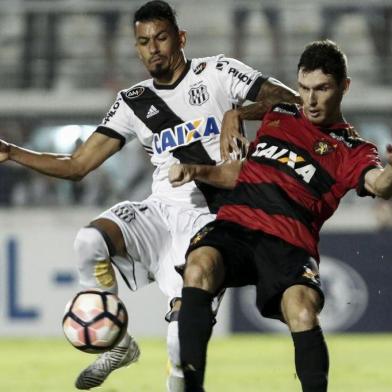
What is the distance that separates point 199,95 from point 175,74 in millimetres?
202

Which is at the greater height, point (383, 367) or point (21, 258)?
point (21, 258)

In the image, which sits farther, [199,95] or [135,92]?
[135,92]

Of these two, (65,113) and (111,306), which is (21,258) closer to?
(65,113)

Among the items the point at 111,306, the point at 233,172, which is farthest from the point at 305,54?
the point at 111,306

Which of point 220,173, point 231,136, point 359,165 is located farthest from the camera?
point 231,136

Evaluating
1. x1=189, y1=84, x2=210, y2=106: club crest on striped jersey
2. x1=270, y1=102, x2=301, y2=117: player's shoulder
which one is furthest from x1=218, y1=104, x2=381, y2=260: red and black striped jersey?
x1=189, y1=84, x2=210, y2=106: club crest on striped jersey

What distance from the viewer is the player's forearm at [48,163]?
6.89 metres

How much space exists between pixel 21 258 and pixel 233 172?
771 centimetres

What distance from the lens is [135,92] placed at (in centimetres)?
715

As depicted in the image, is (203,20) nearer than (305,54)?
No

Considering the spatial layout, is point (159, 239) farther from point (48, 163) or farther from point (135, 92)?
point (135, 92)

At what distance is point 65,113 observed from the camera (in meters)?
16.3

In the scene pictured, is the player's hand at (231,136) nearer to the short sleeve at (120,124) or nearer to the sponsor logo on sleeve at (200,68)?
the sponsor logo on sleeve at (200,68)

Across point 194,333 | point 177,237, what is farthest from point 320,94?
point 177,237
